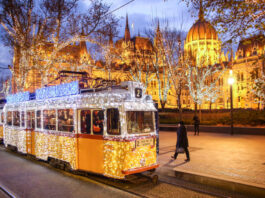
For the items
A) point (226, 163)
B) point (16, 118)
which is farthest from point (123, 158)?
point (16, 118)

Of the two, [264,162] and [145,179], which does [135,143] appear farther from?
[264,162]

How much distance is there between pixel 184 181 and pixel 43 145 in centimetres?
627

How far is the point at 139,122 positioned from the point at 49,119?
15.0 feet

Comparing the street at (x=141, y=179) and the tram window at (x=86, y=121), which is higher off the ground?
the tram window at (x=86, y=121)

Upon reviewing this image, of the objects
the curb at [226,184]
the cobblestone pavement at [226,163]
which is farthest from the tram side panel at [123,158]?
the cobblestone pavement at [226,163]

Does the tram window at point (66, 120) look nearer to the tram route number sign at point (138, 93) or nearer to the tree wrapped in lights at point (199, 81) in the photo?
the tram route number sign at point (138, 93)

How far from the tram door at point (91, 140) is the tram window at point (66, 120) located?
1.55 ft

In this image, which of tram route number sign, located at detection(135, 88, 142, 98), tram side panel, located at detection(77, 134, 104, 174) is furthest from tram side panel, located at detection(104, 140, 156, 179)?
tram route number sign, located at detection(135, 88, 142, 98)

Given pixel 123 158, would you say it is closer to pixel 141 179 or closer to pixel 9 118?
pixel 141 179

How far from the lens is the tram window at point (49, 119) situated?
10.1m

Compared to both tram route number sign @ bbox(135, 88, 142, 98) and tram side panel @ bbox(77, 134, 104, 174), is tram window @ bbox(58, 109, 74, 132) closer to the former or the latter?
Result: tram side panel @ bbox(77, 134, 104, 174)

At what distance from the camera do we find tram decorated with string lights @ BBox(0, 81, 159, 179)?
7430 millimetres

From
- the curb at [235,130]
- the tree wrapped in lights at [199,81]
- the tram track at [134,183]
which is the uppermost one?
the tree wrapped in lights at [199,81]

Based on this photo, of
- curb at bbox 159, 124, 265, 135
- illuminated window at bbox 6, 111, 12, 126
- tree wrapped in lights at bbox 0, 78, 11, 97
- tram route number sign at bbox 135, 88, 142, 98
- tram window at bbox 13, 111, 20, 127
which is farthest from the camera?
tree wrapped in lights at bbox 0, 78, 11, 97
